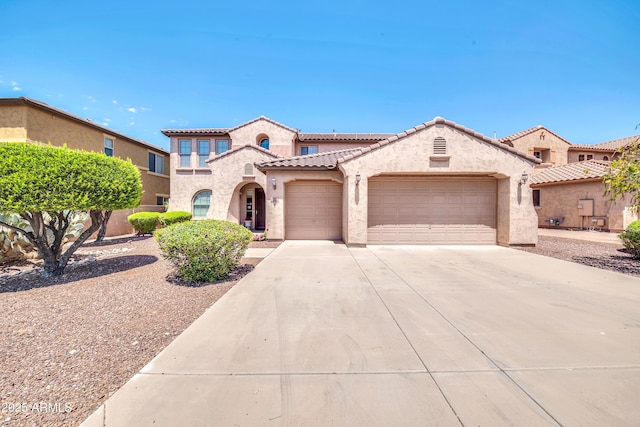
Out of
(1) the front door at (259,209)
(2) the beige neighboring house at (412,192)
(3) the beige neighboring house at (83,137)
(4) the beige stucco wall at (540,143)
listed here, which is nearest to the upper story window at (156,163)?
(3) the beige neighboring house at (83,137)

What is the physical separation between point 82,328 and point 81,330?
8 centimetres

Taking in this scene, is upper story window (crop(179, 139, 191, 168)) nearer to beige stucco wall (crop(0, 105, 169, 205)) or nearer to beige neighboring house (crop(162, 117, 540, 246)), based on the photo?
beige stucco wall (crop(0, 105, 169, 205))

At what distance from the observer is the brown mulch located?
2.32 m

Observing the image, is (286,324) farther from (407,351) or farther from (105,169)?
(105,169)

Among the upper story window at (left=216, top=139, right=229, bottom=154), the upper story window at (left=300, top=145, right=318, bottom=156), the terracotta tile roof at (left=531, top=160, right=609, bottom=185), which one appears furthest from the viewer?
the upper story window at (left=300, top=145, right=318, bottom=156)

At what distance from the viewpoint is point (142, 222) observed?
1409cm

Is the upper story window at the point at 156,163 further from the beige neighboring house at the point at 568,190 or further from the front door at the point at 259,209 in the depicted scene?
the beige neighboring house at the point at 568,190

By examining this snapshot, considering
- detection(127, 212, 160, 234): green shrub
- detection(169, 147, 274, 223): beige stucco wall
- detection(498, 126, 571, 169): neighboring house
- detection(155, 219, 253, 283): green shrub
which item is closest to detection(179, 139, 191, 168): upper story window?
detection(169, 147, 274, 223): beige stucco wall

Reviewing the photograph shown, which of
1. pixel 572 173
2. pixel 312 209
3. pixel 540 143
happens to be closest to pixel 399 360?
pixel 312 209

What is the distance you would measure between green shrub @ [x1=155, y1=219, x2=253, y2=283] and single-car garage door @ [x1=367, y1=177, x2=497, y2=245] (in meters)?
6.68

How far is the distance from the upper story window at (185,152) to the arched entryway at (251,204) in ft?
16.8

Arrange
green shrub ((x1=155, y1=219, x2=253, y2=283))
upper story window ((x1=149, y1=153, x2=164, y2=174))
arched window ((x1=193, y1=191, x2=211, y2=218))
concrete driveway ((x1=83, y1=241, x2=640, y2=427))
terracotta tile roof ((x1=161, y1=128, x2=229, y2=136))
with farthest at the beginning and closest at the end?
upper story window ((x1=149, y1=153, x2=164, y2=174)), terracotta tile roof ((x1=161, y1=128, x2=229, y2=136)), arched window ((x1=193, y1=191, x2=211, y2=218)), green shrub ((x1=155, y1=219, x2=253, y2=283)), concrete driveway ((x1=83, y1=241, x2=640, y2=427))

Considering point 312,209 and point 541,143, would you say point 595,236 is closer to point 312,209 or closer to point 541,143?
point 541,143

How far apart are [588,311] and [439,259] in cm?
393
